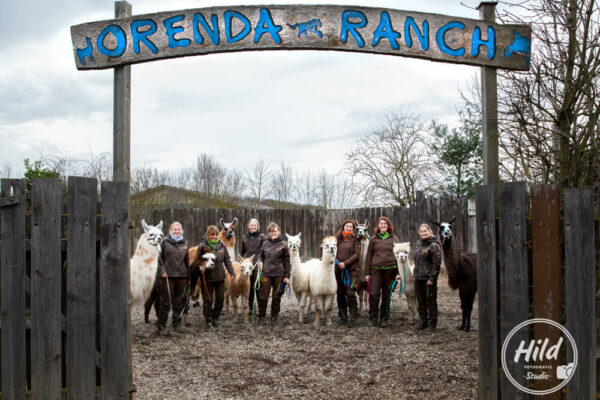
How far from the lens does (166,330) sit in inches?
344

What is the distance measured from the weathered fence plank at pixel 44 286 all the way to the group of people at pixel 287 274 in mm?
4614

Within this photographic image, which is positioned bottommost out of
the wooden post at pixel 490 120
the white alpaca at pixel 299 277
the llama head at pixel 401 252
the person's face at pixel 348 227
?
the white alpaca at pixel 299 277

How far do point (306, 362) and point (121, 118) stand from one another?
4.03 metres

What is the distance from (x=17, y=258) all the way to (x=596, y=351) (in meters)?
4.63

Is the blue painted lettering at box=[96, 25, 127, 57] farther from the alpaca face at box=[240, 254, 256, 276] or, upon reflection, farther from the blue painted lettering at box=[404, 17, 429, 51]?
the alpaca face at box=[240, 254, 256, 276]

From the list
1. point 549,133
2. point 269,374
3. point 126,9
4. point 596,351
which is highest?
point 126,9

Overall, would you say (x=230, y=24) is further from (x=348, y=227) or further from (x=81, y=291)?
(x=348, y=227)


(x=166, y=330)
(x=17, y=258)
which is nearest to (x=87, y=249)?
(x=17, y=258)

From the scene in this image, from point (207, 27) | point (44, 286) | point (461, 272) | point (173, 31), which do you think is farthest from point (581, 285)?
point (461, 272)

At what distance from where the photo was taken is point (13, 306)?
158 inches

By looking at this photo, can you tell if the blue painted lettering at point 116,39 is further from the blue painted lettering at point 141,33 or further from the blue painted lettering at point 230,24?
the blue painted lettering at point 230,24

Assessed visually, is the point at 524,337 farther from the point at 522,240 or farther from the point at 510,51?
the point at 510,51

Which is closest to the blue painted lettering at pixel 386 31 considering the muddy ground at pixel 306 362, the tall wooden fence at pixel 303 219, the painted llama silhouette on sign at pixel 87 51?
the painted llama silhouette on sign at pixel 87 51

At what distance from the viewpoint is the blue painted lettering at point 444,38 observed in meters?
4.56
